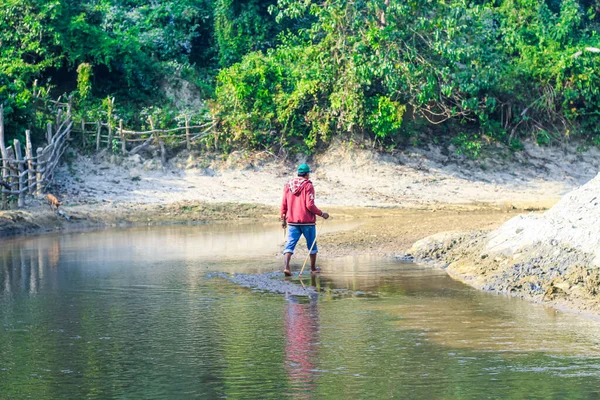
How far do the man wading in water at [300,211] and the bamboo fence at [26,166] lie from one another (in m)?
9.44

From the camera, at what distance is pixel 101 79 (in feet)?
88.3

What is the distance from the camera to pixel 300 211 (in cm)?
1243

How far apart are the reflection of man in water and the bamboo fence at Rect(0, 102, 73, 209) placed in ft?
36.6

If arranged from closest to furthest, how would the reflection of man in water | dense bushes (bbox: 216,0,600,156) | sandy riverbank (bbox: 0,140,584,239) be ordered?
the reflection of man in water → sandy riverbank (bbox: 0,140,584,239) → dense bushes (bbox: 216,0,600,156)

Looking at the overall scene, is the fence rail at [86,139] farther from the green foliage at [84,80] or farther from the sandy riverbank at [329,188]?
the green foliage at [84,80]

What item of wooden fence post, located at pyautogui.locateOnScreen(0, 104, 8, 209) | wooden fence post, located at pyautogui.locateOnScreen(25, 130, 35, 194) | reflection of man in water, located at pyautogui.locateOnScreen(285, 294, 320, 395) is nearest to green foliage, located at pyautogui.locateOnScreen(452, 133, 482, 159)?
wooden fence post, located at pyautogui.locateOnScreen(25, 130, 35, 194)

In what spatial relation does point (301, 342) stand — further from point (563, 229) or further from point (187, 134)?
point (187, 134)

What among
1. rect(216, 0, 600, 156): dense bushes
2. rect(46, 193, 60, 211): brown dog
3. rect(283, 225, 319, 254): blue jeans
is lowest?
rect(283, 225, 319, 254): blue jeans

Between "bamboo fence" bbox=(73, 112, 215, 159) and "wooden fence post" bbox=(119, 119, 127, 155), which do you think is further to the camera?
"bamboo fence" bbox=(73, 112, 215, 159)

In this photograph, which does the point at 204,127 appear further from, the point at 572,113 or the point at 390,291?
the point at 390,291

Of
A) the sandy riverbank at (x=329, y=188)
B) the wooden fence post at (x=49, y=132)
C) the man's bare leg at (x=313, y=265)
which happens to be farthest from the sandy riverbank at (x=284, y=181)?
the man's bare leg at (x=313, y=265)

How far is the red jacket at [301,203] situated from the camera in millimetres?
12344

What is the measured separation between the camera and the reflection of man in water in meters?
7.21

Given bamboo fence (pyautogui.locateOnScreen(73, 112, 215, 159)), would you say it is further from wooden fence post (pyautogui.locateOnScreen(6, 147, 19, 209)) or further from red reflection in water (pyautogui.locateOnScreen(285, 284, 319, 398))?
red reflection in water (pyautogui.locateOnScreen(285, 284, 319, 398))
